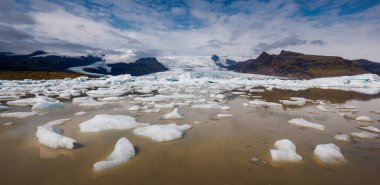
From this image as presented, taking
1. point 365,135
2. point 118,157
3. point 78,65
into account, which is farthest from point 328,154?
point 78,65

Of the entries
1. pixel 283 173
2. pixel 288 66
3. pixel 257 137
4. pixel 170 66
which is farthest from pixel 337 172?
pixel 288 66

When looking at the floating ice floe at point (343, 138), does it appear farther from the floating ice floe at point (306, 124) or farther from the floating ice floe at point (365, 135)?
the floating ice floe at point (306, 124)

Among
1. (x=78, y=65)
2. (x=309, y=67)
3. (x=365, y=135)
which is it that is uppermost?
(x=78, y=65)

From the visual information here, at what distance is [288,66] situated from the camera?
13888cm

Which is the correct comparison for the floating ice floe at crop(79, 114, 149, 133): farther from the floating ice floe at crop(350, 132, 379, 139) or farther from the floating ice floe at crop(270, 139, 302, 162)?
the floating ice floe at crop(350, 132, 379, 139)

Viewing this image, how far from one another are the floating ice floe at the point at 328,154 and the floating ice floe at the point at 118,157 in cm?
306

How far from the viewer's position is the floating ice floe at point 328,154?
3505mm

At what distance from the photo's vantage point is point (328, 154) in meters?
3.65

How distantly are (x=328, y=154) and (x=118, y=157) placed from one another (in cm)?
338

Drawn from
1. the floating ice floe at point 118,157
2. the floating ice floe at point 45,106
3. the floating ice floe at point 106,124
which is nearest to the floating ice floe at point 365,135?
the floating ice floe at point 118,157

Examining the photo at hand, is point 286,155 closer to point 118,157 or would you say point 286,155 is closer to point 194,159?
point 194,159

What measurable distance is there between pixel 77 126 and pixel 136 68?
136 metres

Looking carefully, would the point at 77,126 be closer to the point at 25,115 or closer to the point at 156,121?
the point at 156,121

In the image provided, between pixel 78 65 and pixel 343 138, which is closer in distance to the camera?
pixel 343 138
